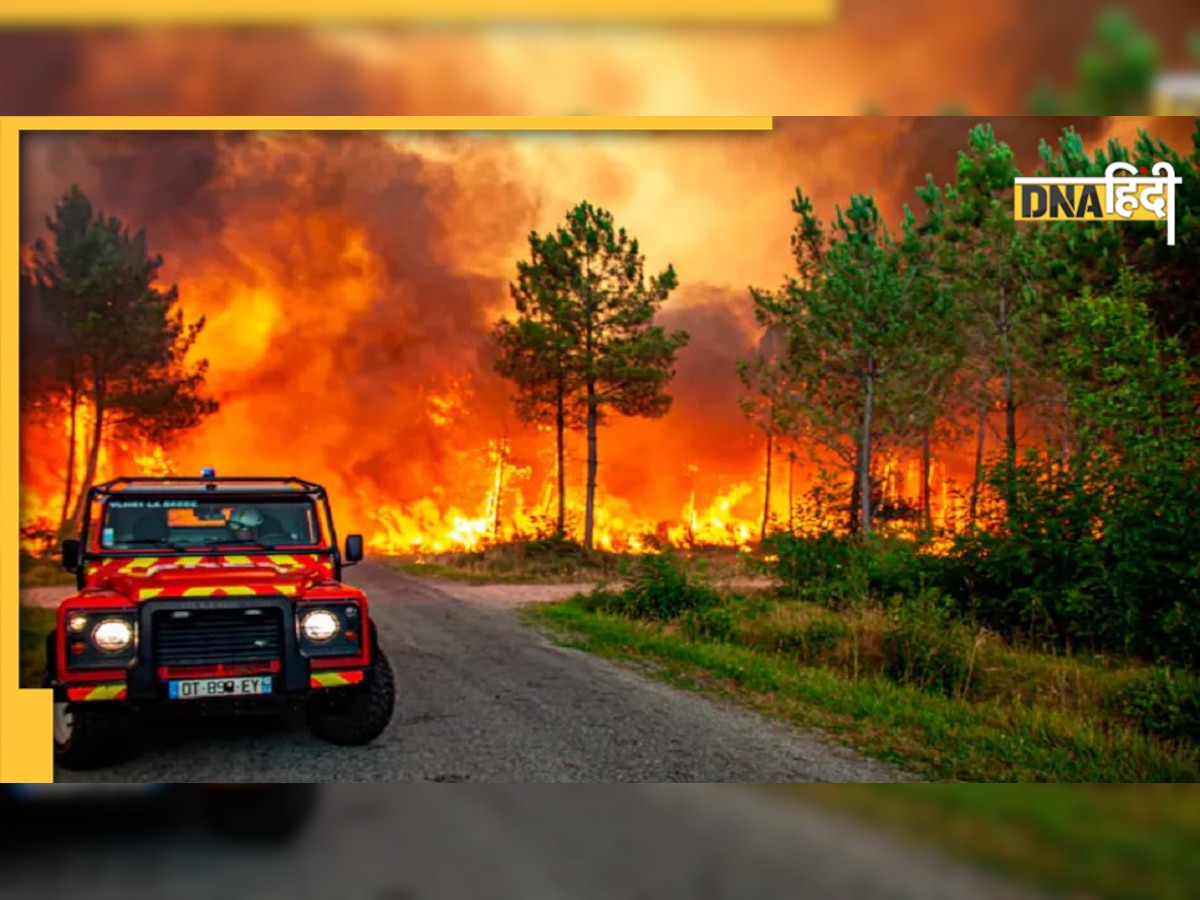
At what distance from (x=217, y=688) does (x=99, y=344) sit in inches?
89.7

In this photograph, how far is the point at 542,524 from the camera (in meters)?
7.08

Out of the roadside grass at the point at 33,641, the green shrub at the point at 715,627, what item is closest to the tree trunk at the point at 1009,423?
the green shrub at the point at 715,627

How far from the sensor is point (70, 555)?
6.27 meters

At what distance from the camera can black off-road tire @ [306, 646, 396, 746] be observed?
6113 millimetres

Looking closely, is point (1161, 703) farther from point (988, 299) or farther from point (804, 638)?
point (988, 299)

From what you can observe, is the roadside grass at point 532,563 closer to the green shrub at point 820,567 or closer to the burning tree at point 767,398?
the green shrub at point 820,567

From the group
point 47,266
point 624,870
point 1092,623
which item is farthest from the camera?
point 1092,623

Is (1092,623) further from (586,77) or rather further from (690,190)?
(586,77)

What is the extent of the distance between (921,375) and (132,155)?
5.23 metres

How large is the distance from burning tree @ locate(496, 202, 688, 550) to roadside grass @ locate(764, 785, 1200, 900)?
2.65 meters

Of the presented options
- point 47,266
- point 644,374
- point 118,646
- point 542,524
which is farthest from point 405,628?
point 47,266

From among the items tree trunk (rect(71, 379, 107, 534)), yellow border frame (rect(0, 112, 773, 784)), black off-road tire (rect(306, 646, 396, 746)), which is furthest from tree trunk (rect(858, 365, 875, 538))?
tree trunk (rect(71, 379, 107, 534))

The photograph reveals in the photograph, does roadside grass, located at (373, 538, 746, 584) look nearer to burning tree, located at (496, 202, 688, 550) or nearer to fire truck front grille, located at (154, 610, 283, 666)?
burning tree, located at (496, 202, 688, 550)

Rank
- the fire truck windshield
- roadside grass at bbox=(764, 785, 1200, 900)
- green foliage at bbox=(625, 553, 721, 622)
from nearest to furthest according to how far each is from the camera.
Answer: roadside grass at bbox=(764, 785, 1200, 900), the fire truck windshield, green foliage at bbox=(625, 553, 721, 622)
